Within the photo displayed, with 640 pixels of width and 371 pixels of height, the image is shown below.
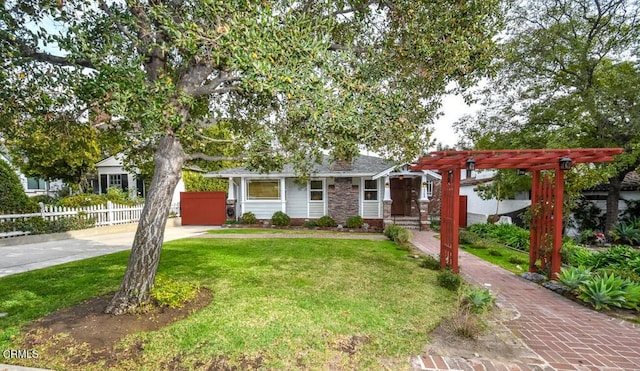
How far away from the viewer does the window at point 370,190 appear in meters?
15.4

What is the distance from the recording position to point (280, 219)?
49.4 feet

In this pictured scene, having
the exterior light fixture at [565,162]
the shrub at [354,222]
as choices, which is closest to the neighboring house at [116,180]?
the shrub at [354,222]

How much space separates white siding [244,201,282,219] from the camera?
15764 millimetres

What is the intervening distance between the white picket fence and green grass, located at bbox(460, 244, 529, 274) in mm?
14637

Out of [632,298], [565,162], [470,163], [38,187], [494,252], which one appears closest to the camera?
[632,298]

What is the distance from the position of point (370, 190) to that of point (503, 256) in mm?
7164

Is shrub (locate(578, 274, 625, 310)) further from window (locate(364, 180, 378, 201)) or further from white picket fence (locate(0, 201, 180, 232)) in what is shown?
white picket fence (locate(0, 201, 180, 232))

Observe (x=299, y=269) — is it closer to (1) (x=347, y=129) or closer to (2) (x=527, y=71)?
(1) (x=347, y=129)

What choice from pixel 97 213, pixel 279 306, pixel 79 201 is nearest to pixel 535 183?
pixel 279 306

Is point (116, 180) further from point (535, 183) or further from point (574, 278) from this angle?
point (574, 278)

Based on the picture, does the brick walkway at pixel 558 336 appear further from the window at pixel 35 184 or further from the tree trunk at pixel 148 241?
the window at pixel 35 184

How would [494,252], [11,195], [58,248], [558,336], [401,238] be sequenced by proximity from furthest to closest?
1. [401,238]
2. [11,195]
3. [494,252]
4. [58,248]
5. [558,336]

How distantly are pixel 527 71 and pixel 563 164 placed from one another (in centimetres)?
774

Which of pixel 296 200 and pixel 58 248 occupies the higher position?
pixel 296 200
